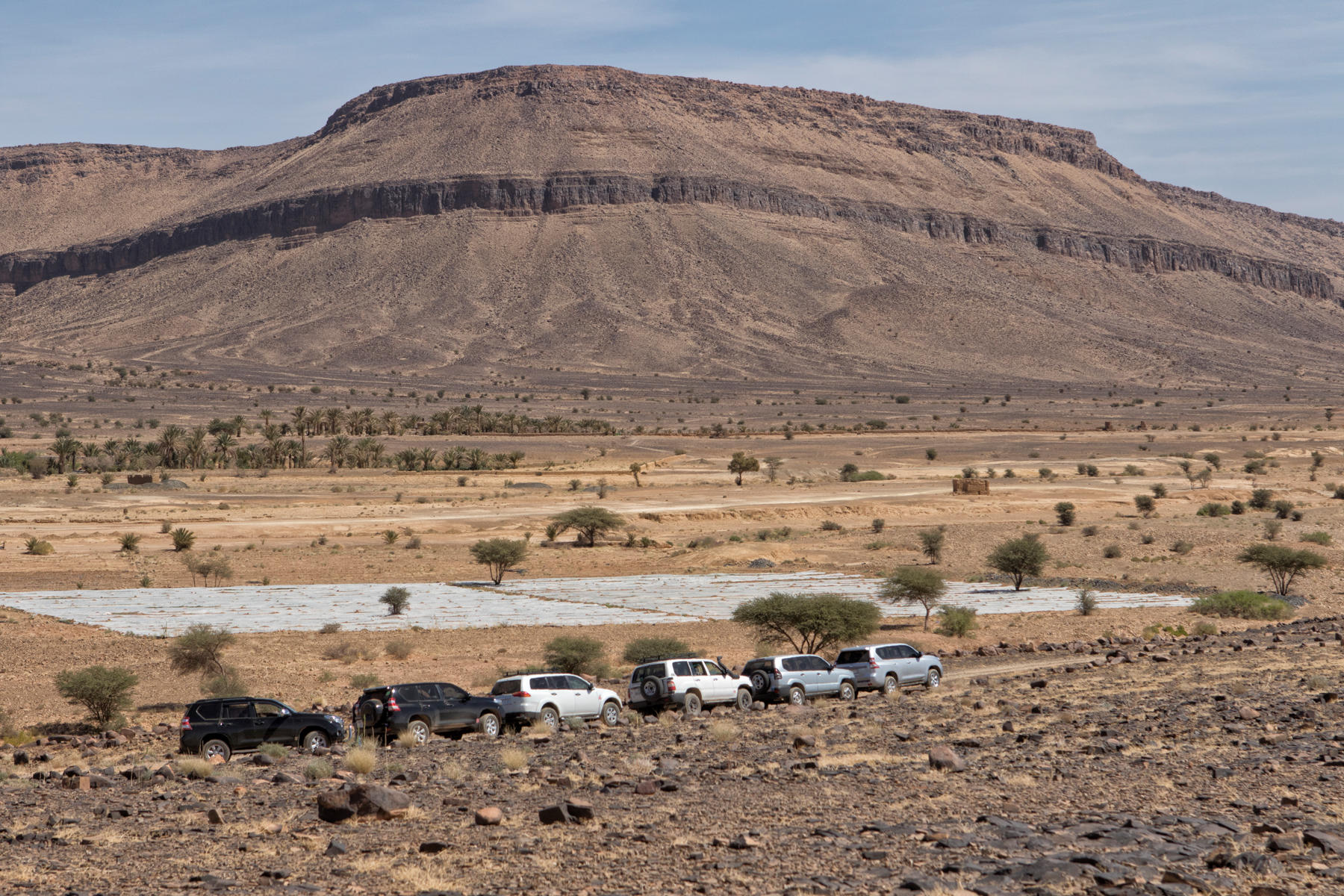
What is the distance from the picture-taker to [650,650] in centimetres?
2634

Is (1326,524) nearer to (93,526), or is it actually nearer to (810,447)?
(810,447)

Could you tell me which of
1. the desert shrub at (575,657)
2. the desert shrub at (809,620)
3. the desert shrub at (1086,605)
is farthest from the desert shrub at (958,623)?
the desert shrub at (575,657)

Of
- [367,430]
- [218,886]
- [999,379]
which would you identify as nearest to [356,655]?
[218,886]

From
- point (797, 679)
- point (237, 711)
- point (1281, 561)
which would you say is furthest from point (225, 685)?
point (1281, 561)

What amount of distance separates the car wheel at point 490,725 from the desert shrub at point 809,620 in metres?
10.4

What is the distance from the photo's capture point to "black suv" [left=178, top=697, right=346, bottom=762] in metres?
17.5

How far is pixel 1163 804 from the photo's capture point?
12.2 metres

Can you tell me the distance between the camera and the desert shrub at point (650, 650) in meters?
26.1

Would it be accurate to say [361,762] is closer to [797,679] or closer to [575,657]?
[797,679]

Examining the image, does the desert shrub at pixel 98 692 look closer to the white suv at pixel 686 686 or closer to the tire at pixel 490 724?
the tire at pixel 490 724

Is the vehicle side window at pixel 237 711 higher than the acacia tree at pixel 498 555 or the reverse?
higher

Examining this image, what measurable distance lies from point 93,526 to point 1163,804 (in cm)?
5195

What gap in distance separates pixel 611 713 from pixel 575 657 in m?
4.90

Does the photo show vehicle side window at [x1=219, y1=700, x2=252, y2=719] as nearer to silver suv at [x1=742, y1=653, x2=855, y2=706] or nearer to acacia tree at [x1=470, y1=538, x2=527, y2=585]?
silver suv at [x1=742, y1=653, x2=855, y2=706]
